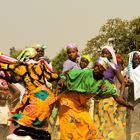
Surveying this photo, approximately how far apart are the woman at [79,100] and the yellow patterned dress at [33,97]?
27 cm

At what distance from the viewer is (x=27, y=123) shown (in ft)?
23.1

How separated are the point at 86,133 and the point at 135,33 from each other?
3870cm

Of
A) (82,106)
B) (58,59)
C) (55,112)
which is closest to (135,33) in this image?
(58,59)

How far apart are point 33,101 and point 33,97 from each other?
0.06 m

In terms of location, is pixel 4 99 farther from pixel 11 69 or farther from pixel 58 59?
pixel 58 59

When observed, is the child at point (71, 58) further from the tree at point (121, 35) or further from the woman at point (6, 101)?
the tree at point (121, 35)

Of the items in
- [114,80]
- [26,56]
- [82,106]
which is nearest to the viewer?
[82,106]

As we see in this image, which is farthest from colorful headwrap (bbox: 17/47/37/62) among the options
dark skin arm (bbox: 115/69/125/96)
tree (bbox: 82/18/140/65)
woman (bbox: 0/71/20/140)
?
tree (bbox: 82/18/140/65)

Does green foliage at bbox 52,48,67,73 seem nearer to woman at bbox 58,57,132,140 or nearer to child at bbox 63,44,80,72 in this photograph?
child at bbox 63,44,80,72

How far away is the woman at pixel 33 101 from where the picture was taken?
704cm

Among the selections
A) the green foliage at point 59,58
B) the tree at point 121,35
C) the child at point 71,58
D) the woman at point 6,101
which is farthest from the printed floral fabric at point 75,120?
the green foliage at point 59,58

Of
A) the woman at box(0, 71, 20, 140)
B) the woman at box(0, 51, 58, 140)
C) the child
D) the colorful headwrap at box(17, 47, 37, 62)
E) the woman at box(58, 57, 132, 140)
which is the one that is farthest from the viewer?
the woman at box(0, 71, 20, 140)

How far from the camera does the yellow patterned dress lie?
278 inches

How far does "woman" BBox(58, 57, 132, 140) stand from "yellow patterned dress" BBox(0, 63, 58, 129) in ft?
0.90
